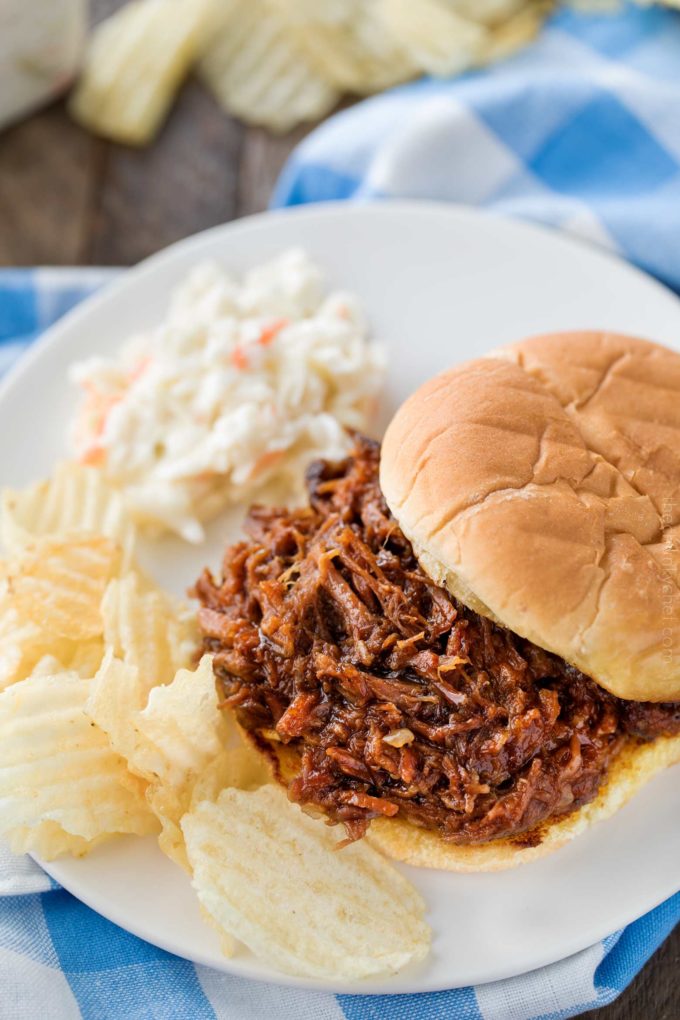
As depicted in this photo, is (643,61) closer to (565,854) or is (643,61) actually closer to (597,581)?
(597,581)

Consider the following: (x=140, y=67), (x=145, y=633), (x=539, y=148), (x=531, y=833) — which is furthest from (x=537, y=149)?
(x=531, y=833)

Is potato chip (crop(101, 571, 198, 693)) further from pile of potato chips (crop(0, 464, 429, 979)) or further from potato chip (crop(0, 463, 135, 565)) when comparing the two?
potato chip (crop(0, 463, 135, 565))

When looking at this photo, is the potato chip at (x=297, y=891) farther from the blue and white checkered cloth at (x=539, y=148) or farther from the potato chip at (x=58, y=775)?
the blue and white checkered cloth at (x=539, y=148)

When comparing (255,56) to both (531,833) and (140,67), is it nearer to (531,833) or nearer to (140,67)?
(140,67)

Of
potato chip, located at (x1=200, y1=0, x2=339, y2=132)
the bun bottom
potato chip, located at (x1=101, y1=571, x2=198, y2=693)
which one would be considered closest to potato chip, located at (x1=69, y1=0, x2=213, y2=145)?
potato chip, located at (x1=200, y1=0, x2=339, y2=132)

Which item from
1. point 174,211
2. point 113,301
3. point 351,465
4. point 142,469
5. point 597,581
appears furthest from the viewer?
point 174,211

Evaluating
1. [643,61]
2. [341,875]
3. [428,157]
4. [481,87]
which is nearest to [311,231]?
[428,157]
